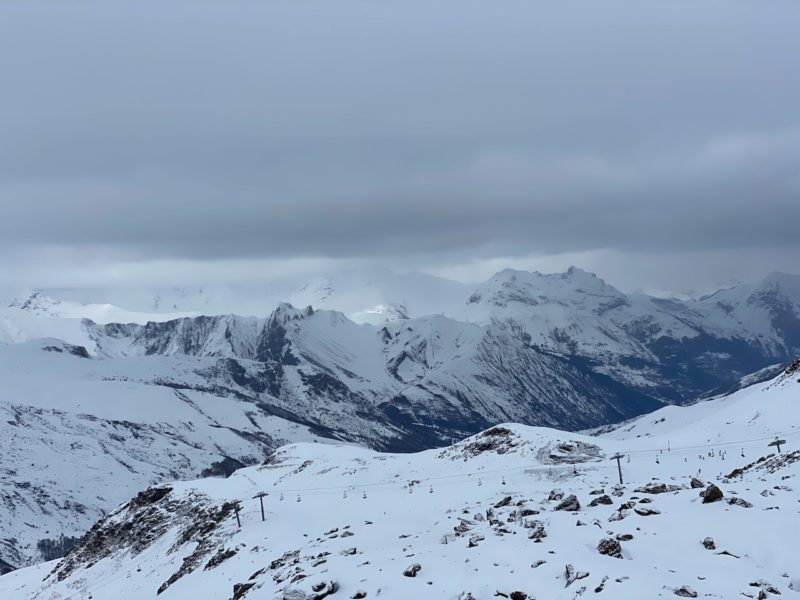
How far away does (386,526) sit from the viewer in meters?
42.0

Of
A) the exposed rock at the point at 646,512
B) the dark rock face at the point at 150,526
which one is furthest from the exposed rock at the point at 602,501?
the dark rock face at the point at 150,526

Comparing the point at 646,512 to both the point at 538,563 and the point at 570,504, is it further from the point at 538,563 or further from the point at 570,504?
the point at 538,563

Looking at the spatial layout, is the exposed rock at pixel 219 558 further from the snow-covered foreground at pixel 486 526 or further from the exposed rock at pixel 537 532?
the exposed rock at pixel 537 532

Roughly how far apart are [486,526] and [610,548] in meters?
7.44

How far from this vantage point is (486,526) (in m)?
35.6

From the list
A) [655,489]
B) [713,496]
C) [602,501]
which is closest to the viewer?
[713,496]

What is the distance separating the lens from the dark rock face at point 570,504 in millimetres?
36469

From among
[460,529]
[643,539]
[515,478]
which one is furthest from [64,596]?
[643,539]

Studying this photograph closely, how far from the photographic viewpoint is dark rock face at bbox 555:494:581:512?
120 ft

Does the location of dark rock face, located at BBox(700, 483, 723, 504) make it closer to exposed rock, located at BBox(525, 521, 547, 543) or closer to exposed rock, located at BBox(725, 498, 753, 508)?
exposed rock, located at BBox(725, 498, 753, 508)

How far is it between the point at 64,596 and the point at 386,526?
3988 centimetres

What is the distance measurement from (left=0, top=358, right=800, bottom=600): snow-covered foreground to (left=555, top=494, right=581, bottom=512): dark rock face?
10 centimetres

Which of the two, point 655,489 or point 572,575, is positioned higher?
point 572,575

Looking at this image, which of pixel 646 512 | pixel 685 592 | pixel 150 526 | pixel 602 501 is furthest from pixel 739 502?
pixel 150 526
